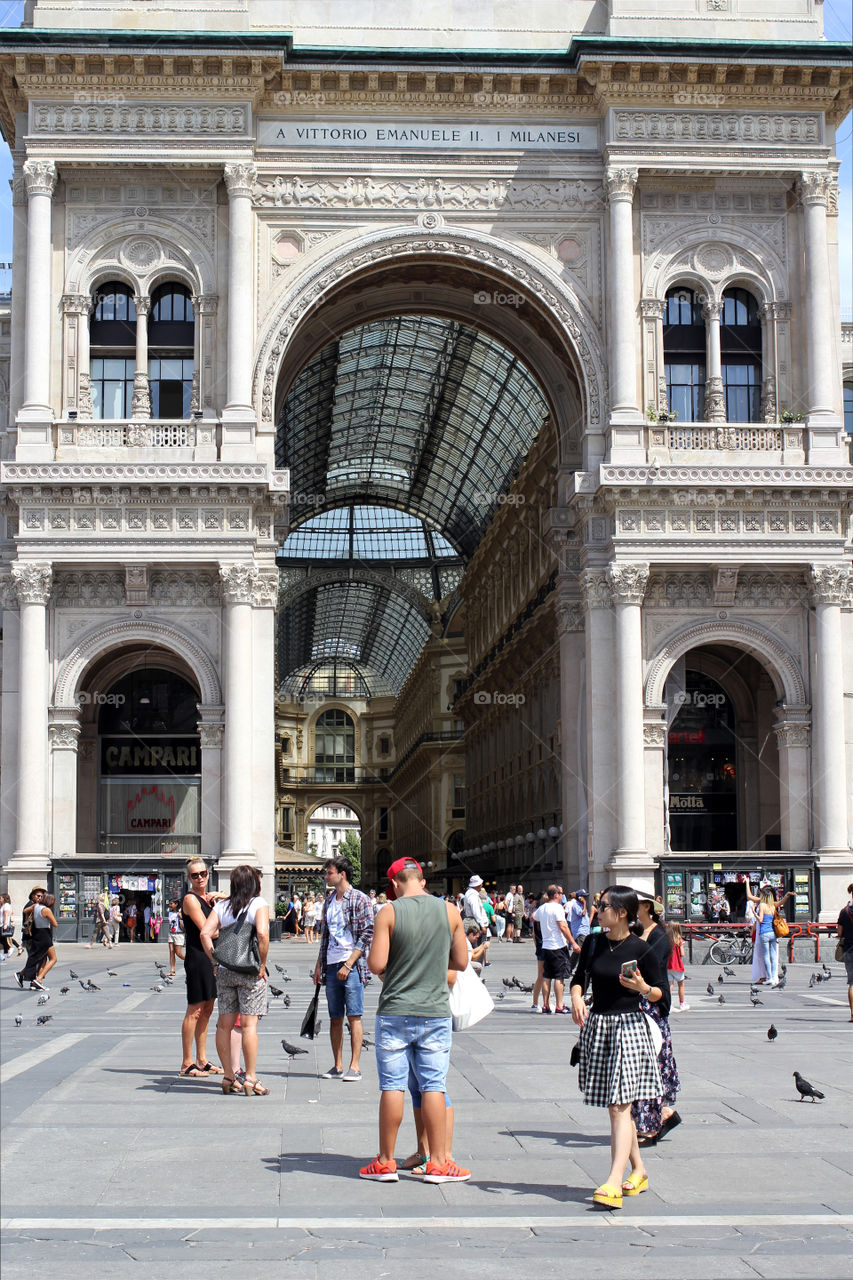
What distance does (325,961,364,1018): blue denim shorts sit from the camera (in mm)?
17156

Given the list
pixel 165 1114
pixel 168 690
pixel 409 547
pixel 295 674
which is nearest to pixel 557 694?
pixel 168 690

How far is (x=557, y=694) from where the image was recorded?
58250 mm

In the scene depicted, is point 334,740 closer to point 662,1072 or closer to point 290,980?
point 290,980

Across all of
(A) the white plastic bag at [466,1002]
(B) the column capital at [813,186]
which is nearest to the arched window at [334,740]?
(B) the column capital at [813,186]

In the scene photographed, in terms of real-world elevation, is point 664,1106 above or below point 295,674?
below

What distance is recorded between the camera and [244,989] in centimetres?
1517

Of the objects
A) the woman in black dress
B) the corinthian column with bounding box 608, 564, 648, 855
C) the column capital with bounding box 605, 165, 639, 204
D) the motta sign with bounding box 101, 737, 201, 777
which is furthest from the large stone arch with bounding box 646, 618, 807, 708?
the woman in black dress

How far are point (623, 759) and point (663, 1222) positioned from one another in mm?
33729

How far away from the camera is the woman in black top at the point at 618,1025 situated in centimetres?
1099

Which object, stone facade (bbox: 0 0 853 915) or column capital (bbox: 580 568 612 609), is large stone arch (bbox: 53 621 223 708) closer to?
stone facade (bbox: 0 0 853 915)

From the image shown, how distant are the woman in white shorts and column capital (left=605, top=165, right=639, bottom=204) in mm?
34070

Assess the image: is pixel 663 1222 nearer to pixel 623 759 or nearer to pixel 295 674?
pixel 623 759

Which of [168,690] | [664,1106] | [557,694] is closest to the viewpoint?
[664,1106]

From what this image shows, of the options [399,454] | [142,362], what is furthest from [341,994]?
[399,454]
